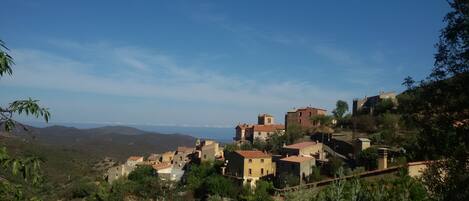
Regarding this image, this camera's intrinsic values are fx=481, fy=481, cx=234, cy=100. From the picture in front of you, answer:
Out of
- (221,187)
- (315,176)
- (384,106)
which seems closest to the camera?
(315,176)

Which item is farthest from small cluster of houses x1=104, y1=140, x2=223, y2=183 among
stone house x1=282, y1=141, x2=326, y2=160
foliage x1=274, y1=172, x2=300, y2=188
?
→ foliage x1=274, y1=172, x2=300, y2=188

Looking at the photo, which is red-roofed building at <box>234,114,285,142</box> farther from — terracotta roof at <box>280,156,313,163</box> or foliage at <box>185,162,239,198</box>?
terracotta roof at <box>280,156,313,163</box>

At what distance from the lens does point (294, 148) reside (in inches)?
2148

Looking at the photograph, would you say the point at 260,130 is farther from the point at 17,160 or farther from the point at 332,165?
the point at 17,160

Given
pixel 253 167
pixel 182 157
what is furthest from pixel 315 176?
pixel 182 157

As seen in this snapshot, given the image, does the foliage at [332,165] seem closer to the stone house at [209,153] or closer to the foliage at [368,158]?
the foliage at [368,158]

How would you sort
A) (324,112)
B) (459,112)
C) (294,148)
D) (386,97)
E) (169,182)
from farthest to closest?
(324,112)
(386,97)
(169,182)
(294,148)
(459,112)

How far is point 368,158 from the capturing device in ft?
148

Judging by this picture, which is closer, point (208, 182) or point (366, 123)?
point (208, 182)

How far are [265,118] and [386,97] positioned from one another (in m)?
27.8

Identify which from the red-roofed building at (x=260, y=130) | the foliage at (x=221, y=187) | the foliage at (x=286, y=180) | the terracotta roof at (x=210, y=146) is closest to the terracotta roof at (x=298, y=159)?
the foliage at (x=286, y=180)

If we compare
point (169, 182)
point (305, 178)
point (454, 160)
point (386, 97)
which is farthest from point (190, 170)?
point (454, 160)

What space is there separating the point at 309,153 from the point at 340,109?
89.1ft

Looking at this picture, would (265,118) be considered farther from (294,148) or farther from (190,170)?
(294,148)
